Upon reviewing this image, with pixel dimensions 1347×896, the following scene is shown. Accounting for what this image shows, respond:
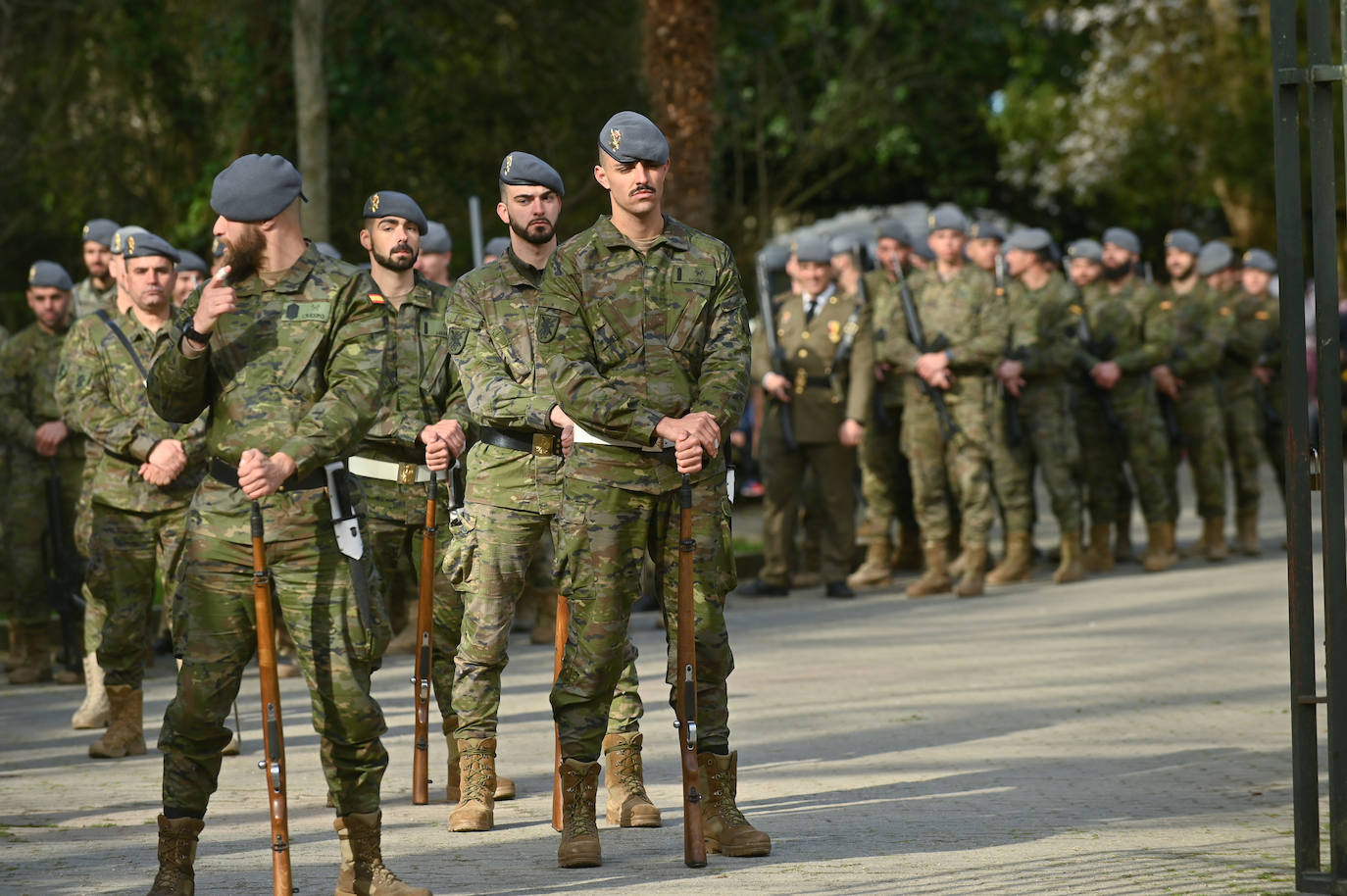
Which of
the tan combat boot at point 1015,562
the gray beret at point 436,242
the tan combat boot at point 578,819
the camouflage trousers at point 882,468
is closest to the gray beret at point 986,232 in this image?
the camouflage trousers at point 882,468

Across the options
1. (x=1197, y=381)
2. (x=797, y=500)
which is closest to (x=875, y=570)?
(x=797, y=500)

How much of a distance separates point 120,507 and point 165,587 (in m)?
0.42

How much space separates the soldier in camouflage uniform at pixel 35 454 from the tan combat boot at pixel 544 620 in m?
2.82

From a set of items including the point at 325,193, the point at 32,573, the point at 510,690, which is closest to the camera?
the point at 510,690

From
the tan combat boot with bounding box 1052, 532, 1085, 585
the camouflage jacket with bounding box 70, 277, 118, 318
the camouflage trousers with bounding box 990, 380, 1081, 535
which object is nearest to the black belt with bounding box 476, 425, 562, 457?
the camouflage jacket with bounding box 70, 277, 118, 318

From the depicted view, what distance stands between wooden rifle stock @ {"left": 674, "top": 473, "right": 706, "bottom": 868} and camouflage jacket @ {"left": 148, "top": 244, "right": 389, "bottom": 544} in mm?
1087

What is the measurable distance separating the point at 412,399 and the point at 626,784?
203 cm

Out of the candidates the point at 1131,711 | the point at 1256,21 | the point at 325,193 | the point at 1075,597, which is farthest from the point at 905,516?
the point at 1256,21

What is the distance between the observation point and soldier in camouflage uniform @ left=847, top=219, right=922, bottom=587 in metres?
14.8

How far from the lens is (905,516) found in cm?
1593

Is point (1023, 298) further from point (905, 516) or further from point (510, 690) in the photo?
point (510, 690)

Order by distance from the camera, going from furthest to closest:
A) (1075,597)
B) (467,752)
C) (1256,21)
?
(1256,21) → (1075,597) → (467,752)

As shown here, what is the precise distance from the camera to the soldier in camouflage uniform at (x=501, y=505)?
7156 mm

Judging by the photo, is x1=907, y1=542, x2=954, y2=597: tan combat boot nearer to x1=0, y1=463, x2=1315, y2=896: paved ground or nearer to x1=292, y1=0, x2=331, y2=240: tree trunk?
x1=0, y1=463, x2=1315, y2=896: paved ground
